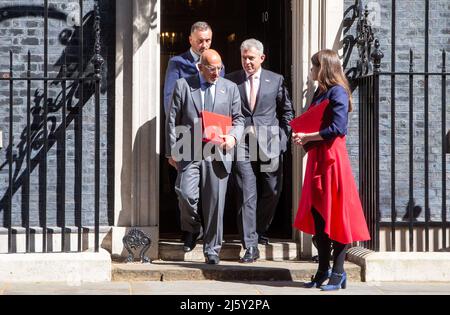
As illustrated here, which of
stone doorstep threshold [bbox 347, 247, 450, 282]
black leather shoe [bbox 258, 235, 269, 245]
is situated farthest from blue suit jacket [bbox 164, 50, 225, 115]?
stone doorstep threshold [bbox 347, 247, 450, 282]

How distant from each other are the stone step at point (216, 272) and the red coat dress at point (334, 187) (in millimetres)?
661

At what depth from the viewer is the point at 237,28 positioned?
1219 cm

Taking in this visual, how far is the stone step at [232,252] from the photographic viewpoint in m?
8.90

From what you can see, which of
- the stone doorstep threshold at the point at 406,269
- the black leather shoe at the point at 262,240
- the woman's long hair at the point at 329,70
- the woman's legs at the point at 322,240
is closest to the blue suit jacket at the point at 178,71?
the woman's long hair at the point at 329,70

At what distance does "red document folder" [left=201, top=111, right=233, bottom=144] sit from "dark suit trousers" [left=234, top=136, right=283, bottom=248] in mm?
518

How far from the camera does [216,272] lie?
8.25 meters

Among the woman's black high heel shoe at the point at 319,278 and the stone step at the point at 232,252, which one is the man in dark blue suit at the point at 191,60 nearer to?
the stone step at the point at 232,252

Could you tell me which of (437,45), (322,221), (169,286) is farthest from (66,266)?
(437,45)

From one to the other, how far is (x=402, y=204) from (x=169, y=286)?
7.99 feet

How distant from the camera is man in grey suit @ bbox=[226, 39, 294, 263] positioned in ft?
28.7

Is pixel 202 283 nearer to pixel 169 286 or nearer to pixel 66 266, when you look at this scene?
pixel 169 286

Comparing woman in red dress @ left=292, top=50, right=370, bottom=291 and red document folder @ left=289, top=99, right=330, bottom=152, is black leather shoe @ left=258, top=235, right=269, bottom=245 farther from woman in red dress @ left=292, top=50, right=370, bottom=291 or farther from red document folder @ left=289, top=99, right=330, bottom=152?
red document folder @ left=289, top=99, right=330, bottom=152

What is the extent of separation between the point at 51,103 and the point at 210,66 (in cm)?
149

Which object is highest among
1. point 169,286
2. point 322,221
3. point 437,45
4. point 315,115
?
point 437,45
